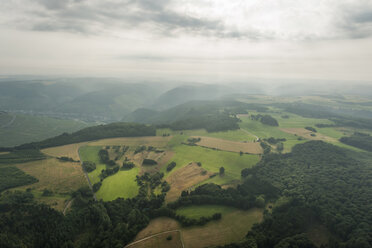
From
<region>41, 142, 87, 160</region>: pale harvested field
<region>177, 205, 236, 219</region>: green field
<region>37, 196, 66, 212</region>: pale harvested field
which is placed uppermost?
<region>41, 142, 87, 160</region>: pale harvested field

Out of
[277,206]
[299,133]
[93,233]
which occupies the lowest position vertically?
[93,233]

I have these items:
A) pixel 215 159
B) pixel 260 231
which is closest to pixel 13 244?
pixel 260 231

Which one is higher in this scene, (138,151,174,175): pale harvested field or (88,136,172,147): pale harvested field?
(88,136,172,147): pale harvested field

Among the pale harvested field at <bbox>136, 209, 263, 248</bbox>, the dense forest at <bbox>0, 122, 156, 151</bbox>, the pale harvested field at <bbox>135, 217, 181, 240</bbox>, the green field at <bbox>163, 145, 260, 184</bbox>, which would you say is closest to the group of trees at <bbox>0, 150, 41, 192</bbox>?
the dense forest at <bbox>0, 122, 156, 151</bbox>

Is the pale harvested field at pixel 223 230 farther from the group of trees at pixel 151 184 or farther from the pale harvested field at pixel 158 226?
the group of trees at pixel 151 184

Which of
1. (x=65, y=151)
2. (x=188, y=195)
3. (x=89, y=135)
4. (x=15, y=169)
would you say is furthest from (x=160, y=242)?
(x=89, y=135)

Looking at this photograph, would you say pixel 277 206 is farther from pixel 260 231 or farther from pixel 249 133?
pixel 249 133

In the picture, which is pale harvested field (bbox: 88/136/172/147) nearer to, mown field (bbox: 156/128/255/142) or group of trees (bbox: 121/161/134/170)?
mown field (bbox: 156/128/255/142)

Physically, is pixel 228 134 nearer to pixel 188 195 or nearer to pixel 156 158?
pixel 156 158
